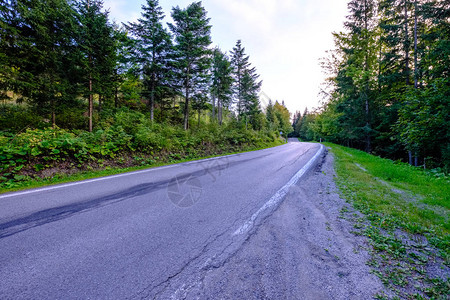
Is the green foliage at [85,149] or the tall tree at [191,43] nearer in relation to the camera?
the green foliage at [85,149]

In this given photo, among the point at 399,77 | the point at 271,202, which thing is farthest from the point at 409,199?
the point at 399,77

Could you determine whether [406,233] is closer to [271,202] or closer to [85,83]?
[271,202]

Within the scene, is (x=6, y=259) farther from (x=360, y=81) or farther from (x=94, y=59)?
(x=360, y=81)

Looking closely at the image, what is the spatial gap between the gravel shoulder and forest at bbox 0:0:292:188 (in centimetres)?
682

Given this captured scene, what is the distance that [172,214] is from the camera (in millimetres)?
2990

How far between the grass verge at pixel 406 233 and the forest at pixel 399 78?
5.35 meters

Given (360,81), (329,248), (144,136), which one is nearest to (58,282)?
(329,248)

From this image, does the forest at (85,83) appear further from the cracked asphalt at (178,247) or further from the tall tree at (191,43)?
the cracked asphalt at (178,247)

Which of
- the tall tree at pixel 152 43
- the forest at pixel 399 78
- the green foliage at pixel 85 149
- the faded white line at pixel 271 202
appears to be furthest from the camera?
the tall tree at pixel 152 43

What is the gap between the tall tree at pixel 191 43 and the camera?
15.7 m

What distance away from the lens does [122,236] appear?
92.4 inches

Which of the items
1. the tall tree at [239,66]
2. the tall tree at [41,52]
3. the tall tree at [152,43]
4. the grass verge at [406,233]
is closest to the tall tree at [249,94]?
the tall tree at [239,66]

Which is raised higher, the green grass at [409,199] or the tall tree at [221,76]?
the tall tree at [221,76]

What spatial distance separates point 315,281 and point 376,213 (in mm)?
2407
